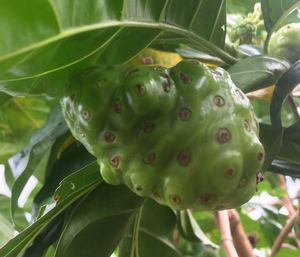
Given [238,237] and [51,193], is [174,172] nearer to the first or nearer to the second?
[51,193]

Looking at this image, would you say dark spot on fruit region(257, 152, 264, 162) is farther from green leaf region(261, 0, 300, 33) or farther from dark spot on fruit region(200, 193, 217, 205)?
green leaf region(261, 0, 300, 33)

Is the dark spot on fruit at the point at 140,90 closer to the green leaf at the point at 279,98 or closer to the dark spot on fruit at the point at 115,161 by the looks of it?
the dark spot on fruit at the point at 115,161

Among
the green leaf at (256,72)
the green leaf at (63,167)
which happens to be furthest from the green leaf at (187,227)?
the green leaf at (256,72)

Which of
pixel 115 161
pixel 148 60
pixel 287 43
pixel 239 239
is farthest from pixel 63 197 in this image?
pixel 239 239

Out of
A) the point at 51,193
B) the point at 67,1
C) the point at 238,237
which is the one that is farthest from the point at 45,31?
the point at 238,237

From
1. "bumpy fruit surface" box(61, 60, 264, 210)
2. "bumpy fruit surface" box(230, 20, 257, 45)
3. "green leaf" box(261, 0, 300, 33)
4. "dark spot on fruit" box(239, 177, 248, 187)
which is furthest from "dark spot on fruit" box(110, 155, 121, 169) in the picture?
"bumpy fruit surface" box(230, 20, 257, 45)

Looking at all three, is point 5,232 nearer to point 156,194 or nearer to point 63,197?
point 63,197
